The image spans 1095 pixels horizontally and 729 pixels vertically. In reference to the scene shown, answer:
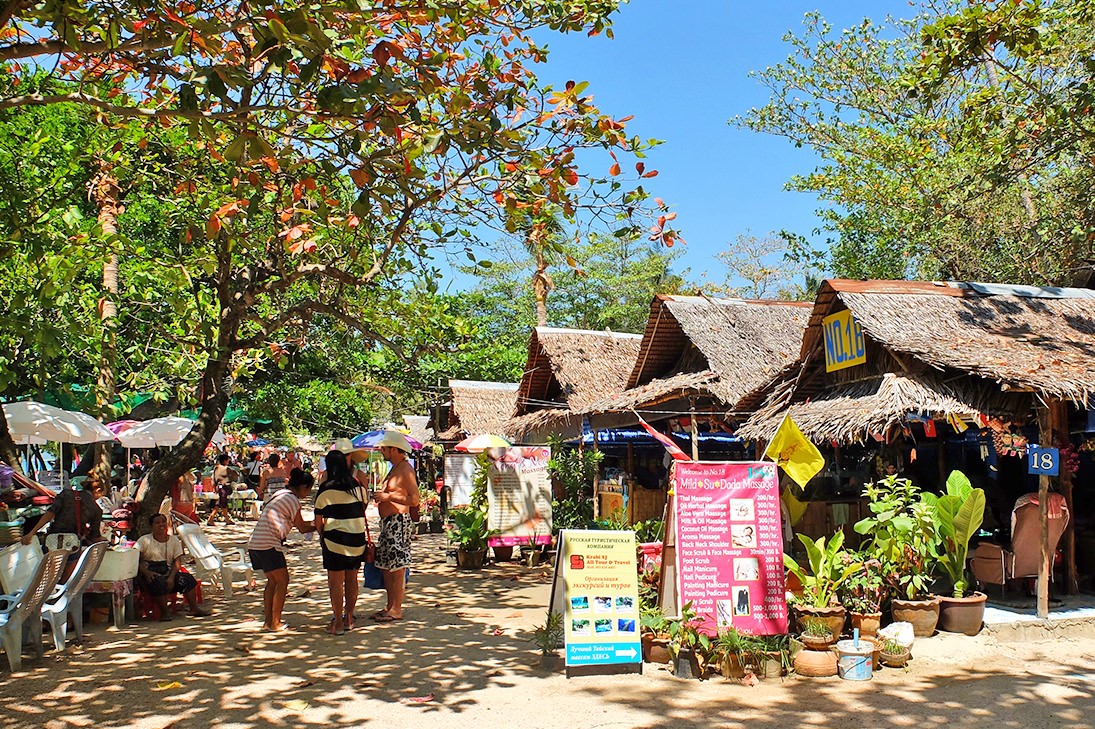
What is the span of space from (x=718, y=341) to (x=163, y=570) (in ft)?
27.0

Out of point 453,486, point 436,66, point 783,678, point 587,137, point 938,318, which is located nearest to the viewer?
point 436,66

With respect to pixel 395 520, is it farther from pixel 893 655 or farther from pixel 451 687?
pixel 893 655

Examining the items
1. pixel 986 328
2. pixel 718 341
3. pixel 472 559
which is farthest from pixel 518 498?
pixel 986 328

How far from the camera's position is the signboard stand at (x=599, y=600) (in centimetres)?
654

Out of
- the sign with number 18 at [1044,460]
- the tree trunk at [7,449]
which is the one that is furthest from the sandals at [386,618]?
the sign with number 18 at [1044,460]

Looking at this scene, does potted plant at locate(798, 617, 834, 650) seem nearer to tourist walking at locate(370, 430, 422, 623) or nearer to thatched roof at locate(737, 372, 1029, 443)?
thatched roof at locate(737, 372, 1029, 443)

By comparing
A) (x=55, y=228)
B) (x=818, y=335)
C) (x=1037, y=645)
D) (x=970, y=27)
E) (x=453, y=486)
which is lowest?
(x=1037, y=645)

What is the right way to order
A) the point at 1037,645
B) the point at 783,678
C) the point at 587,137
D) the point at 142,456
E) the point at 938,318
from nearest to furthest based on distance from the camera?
the point at 783,678, the point at 587,137, the point at 1037,645, the point at 938,318, the point at 142,456

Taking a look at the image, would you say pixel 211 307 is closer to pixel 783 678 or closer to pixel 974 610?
pixel 783 678

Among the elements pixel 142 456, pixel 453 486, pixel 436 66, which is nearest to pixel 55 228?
pixel 436 66

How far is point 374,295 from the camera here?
11.2 metres

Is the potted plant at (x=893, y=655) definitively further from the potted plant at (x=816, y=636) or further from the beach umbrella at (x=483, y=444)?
the beach umbrella at (x=483, y=444)

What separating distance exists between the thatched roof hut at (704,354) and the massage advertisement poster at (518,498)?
141 cm

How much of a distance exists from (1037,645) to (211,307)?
9559mm
